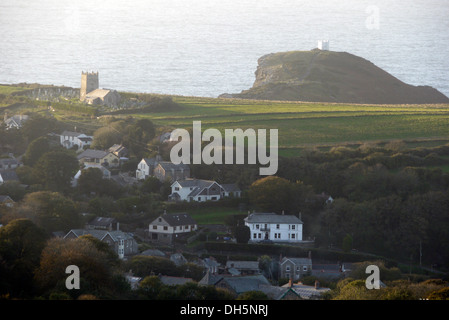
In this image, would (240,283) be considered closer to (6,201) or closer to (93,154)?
(6,201)

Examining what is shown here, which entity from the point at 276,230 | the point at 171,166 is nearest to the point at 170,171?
the point at 171,166

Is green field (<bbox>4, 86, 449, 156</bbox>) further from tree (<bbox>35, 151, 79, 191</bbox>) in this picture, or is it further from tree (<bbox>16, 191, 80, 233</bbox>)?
tree (<bbox>16, 191, 80, 233</bbox>)

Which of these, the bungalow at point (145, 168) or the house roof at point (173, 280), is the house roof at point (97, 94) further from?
the house roof at point (173, 280)

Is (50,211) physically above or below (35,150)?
below

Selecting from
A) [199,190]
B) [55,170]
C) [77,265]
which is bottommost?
[77,265]

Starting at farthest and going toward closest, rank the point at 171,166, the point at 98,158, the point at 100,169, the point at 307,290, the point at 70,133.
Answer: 1. the point at 70,133
2. the point at 98,158
3. the point at 171,166
4. the point at 100,169
5. the point at 307,290

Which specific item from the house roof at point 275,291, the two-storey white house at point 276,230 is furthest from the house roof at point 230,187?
the house roof at point 275,291

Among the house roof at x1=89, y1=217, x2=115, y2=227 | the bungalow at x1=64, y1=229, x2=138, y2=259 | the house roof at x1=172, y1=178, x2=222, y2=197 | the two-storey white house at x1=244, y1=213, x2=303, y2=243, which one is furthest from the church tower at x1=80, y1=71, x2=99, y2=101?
the bungalow at x1=64, y1=229, x2=138, y2=259
